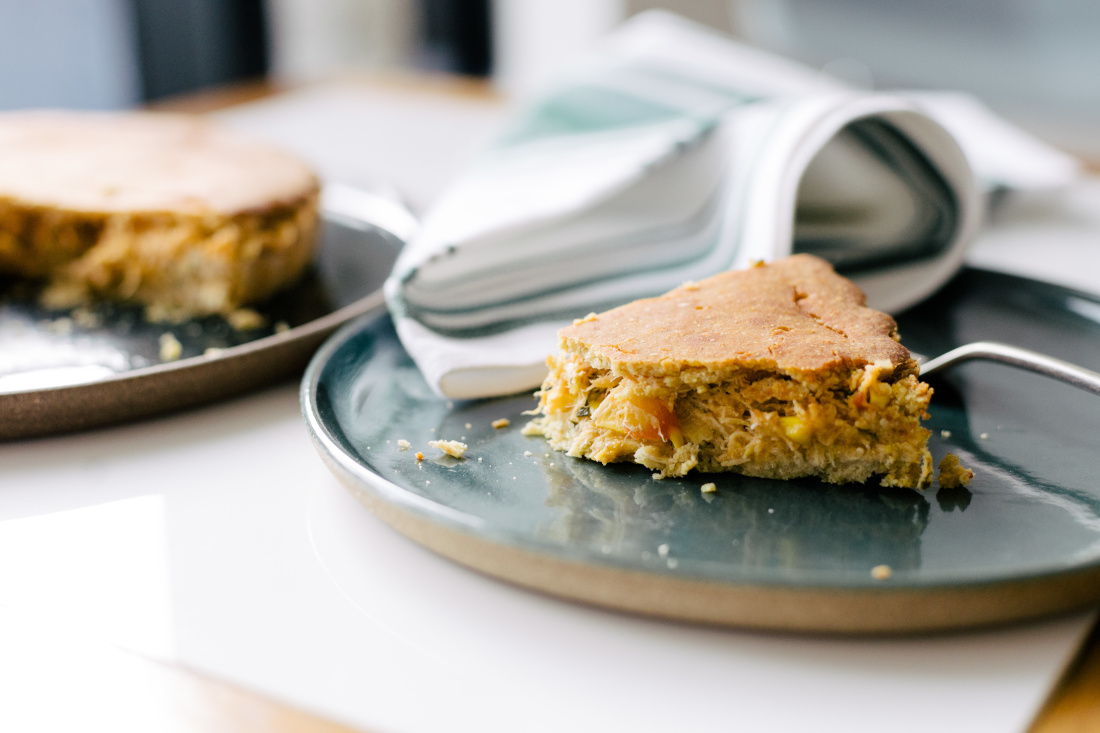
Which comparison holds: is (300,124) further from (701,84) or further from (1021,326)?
(1021,326)

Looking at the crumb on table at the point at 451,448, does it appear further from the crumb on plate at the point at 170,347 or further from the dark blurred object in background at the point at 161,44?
the dark blurred object in background at the point at 161,44

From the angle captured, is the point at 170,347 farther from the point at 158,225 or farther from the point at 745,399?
the point at 745,399

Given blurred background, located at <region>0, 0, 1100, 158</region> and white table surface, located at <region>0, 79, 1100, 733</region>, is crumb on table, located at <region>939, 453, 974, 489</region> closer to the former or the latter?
white table surface, located at <region>0, 79, 1100, 733</region>

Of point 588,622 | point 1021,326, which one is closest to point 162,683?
point 588,622

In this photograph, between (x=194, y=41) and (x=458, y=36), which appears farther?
(x=458, y=36)

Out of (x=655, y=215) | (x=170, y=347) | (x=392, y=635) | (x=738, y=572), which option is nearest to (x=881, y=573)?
(x=738, y=572)

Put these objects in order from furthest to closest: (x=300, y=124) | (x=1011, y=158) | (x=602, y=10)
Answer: (x=602, y=10) < (x=300, y=124) < (x=1011, y=158)
